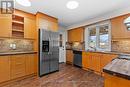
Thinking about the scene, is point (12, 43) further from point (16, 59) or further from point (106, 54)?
point (106, 54)

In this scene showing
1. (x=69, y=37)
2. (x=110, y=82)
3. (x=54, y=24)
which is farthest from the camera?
(x=69, y=37)

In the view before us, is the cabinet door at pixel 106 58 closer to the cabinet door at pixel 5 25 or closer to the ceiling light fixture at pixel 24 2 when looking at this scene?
the ceiling light fixture at pixel 24 2

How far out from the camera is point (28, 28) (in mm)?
3947

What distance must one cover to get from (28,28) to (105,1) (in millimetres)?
2769

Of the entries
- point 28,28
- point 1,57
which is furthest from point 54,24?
point 1,57

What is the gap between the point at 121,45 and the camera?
12.5 feet

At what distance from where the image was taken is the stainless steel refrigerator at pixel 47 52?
12.6 feet

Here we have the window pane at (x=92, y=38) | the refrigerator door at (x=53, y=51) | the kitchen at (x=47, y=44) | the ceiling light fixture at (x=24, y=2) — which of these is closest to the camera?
the ceiling light fixture at (x=24, y=2)

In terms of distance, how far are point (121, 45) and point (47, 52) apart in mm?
2727

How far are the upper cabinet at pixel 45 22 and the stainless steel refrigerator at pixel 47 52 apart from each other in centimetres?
24

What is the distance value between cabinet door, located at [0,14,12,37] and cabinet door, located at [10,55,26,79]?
75cm

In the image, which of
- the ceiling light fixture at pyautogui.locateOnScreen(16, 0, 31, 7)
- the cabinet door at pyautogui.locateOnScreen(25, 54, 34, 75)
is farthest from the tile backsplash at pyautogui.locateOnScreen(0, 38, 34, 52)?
the ceiling light fixture at pyautogui.locateOnScreen(16, 0, 31, 7)

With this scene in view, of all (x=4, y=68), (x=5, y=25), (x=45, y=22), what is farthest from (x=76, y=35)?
(x=4, y=68)

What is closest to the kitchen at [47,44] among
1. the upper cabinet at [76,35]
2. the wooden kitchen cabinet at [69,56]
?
the upper cabinet at [76,35]
